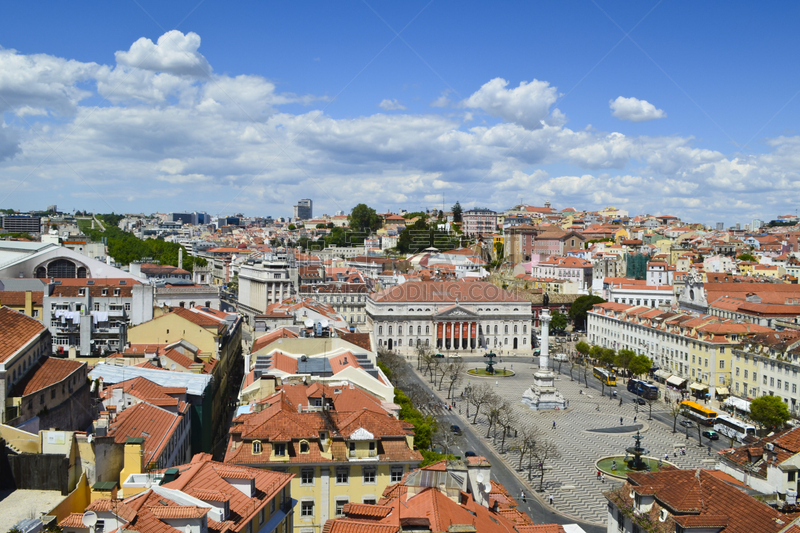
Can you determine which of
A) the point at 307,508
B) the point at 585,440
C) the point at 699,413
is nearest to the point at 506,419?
the point at 585,440

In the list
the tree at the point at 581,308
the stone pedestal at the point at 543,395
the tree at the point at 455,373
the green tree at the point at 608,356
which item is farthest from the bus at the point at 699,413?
the tree at the point at 581,308

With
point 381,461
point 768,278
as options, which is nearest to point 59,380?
point 381,461

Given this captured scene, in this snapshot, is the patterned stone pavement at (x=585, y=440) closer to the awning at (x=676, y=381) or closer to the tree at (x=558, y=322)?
the awning at (x=676, y=381)

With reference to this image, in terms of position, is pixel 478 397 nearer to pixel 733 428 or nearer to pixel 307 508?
pixel 733 428

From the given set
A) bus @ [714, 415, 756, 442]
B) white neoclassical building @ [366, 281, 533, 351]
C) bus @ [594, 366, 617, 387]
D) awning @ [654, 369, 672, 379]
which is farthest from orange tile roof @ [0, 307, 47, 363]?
white neoclassical building @ [366, 281, 533, 351]

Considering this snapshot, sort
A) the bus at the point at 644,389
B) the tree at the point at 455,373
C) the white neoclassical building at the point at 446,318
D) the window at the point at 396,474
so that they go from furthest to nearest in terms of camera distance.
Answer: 1. the white neoclassical building at the point at 446,318
2. the tree at the point at 455,373
3. the bus at the point at 644,389
4. the window at the point at 396,474
